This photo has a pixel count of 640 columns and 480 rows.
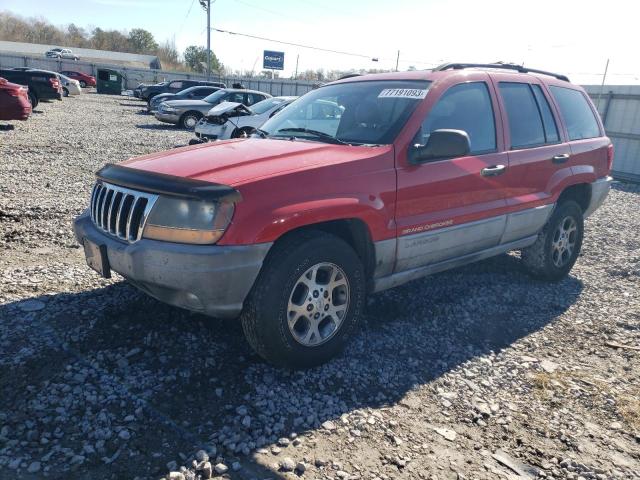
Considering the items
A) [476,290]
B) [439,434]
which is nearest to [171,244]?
[439,434]

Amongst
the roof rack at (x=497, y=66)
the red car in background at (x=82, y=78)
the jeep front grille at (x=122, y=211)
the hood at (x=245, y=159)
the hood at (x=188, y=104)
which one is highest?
the red car in background at (x=82, y=78)

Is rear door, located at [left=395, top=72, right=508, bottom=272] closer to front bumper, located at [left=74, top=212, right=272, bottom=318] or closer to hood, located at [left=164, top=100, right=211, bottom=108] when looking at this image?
front bumper, located at [left=74, top=212, right=272, bottom=318]

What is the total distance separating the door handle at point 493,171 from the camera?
4164 millimetres

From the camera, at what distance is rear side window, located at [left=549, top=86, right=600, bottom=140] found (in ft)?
17.0

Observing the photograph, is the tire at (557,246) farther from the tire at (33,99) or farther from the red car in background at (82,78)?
the red car in background at (82,78)

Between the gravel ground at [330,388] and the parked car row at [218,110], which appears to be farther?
the parked car row at [218,110]

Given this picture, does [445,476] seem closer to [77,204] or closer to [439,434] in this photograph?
[439,434]

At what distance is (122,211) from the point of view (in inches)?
126

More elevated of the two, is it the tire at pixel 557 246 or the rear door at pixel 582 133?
the rear door at pixel 582 133

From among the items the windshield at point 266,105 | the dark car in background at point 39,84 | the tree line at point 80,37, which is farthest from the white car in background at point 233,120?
the tree line at point 80,37

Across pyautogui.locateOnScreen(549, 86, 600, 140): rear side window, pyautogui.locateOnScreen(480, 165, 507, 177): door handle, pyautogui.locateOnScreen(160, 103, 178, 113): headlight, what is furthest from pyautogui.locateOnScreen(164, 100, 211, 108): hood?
pyautogui.locateOnScreen(480, 165, 507, 177): door handle

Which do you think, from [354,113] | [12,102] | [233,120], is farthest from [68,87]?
[354,113]

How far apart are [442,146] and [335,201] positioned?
3.02 feet

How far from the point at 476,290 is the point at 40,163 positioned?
28.3ft
